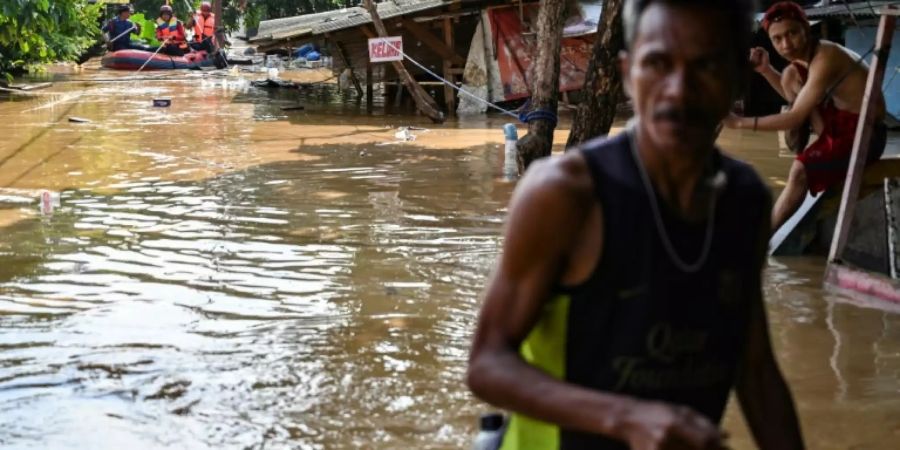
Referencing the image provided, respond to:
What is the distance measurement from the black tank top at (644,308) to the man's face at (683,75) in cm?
8

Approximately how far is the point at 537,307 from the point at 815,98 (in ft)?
17.4

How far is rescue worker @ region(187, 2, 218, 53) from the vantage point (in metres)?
30.1

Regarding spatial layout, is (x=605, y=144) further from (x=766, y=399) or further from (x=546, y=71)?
(x=546, y=71)

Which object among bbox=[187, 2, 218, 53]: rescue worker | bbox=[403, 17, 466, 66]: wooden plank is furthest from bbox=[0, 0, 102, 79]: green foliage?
bbox=[403, 17, 466, 66]: wooden plank

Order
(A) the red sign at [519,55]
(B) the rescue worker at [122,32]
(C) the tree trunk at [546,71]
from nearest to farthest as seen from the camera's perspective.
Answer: (C) the tree trunk at [546,71]
(A) the red sign at [519,55]
(B) the rescue worker at [122,32]

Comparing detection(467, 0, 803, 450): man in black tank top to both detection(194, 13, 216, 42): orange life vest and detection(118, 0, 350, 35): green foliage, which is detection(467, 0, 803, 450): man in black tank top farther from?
detection(118, 0, 350, 35): green foliage

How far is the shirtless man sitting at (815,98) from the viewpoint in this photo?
6.31 meters

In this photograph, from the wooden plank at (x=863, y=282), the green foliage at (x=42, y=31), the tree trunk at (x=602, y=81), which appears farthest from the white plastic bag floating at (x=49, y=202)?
the green foliage at (x=42, y=31)

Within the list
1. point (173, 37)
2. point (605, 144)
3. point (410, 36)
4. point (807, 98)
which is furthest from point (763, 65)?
point (173, 37)

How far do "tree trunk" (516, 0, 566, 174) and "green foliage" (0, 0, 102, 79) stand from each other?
1043cm

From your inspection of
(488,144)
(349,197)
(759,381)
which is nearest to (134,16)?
(488,144)

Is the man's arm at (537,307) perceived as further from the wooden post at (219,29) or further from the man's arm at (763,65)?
the wooden post at (219,29)

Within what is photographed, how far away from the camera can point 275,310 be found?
6.47 meters

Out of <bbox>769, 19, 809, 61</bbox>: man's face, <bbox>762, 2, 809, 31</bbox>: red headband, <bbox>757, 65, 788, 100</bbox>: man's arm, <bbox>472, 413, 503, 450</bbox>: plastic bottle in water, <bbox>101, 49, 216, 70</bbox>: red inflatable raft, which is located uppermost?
<bbox>762, 2, 809, 31</bbox>: red headband
